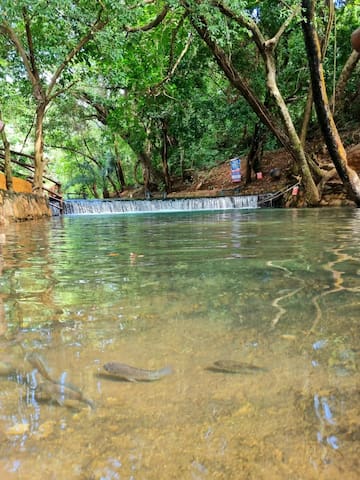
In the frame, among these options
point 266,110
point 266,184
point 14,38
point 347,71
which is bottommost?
point 266,184

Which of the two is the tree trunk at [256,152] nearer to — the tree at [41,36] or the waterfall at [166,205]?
the waterfall at [166,205]

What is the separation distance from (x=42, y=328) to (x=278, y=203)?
13.9 meters

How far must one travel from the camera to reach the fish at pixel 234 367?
1.15 metres

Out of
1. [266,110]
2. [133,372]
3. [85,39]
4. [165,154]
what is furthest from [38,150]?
[133,372]

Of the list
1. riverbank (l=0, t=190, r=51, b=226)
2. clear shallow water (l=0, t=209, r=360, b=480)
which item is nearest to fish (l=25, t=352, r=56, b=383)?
clear shallow water (l=0, t=209, r=360, b=480)

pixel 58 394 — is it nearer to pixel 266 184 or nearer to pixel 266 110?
pixel 266 110

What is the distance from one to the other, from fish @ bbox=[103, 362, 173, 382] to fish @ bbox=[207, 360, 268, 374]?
13 cm

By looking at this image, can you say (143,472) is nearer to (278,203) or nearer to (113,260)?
(113,260)

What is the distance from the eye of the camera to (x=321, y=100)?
8.48 m

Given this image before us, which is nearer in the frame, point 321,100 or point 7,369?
point 7,369

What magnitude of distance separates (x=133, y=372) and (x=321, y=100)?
8626 millimetres

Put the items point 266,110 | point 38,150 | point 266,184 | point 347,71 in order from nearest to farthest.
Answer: point 266,110 → point 347,71 → point 38,150 → point 266,184

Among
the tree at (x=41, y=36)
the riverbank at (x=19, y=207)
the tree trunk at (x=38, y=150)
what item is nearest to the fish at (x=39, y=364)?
the tree at (x=41, y=36)

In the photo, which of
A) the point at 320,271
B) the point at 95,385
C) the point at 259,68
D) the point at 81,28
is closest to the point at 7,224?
the point at 81,28
